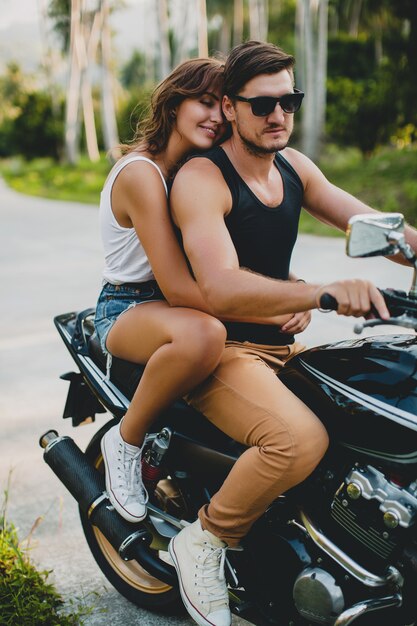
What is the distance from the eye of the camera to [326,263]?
8.45m

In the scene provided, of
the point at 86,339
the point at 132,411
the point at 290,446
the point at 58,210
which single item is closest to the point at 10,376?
the point at 86,339

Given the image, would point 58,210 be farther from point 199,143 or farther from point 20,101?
point 20,101

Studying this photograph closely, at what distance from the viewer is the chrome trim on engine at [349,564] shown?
1966 millimetres

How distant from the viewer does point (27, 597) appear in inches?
107

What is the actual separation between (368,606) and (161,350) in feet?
3.08

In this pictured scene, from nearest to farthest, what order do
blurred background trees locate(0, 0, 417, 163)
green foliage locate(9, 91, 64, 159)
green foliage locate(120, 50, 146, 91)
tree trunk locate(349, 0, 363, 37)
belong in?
1. blurred background trees locate(0, 0, 417, 163)
2. green foliage locate(9, 91, 64, 159)
3. tree trunk locate(349, 0, 363, 37)
4. green foliage locate(120, 50, 146, 91)

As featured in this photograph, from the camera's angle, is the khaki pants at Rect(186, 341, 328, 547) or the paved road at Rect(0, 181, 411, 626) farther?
the paved road at Rect(0, 181, 411, 626)

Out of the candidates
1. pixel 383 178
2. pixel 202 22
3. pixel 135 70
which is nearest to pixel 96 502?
pixel 383 178

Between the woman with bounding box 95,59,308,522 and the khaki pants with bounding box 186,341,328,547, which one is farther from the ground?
the woman with bounding box 95,59,308,522

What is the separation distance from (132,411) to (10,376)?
3.26 meters

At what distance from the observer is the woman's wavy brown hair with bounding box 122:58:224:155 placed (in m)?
2.58

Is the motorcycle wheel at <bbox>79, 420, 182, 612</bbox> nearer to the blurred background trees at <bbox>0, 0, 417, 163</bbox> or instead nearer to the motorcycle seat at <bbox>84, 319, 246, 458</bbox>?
the motorcycle seat at <bbox>84, 319, 246, 458</bbox>

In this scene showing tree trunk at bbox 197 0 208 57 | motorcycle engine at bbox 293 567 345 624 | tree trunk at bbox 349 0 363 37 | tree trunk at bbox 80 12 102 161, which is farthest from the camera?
tree trunk at bbox 349 0 363 37

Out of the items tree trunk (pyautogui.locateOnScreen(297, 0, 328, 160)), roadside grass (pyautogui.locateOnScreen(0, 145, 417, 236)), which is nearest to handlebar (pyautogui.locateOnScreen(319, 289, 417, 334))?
roadside grass (pyautogui.locateOnScreen(0, 145, 417, 236))
